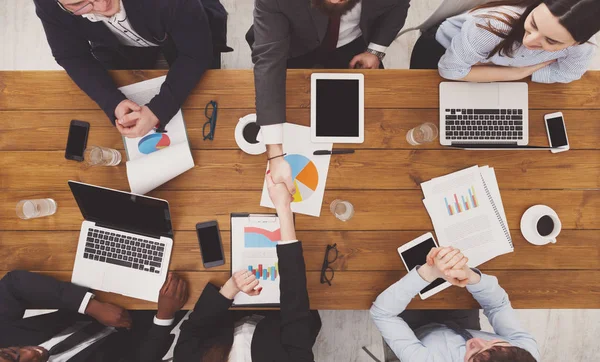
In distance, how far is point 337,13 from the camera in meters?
1.33

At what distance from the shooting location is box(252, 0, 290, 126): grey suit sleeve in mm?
1367

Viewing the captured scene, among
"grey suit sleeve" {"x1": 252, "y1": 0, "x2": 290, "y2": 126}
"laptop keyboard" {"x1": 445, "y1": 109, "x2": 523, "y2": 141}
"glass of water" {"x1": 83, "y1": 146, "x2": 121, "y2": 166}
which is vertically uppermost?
"grey suit sleeve" {"x1": 252, "y1": 0, "x2": 290, "y2": 126}

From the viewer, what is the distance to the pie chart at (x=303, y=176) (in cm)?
147

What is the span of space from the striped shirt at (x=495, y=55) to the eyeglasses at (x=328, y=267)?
0.83 metres

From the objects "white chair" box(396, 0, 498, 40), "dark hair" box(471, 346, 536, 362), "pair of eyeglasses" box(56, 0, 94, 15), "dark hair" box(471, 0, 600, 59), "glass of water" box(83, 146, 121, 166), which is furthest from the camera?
"white chair" box(396, 0, 498, 40)

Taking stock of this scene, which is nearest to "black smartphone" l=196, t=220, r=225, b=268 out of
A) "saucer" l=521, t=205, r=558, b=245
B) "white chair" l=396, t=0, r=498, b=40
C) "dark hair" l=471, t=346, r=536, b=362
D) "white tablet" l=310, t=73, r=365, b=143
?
"white tablet" l=310, t=73, r=365, b=143

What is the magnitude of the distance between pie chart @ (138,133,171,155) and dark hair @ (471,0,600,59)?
49.3 inches

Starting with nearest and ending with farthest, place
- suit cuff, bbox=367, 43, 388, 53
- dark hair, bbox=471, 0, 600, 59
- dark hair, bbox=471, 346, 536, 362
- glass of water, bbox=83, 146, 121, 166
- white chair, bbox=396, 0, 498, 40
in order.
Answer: dark hair, bbox=471, 0, 600, 59 → dark hair, bbox=471, 346, 536, 362 → glass of water, bbox=83, 146, 121, 166 → white chair, bbox=396, 0, 498, 40 → suit cuff, bbox=367, 43, 388, 53

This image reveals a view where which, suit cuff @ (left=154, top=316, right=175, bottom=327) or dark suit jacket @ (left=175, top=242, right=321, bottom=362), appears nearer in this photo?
dark suit jacket @ (left=175, top=242, right=321, bottom=362)

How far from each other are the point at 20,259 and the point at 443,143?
176cm

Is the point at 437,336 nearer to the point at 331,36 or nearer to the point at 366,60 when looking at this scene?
the point at 366,60

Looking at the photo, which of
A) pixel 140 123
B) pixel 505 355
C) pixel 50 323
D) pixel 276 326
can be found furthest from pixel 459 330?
pixel 50 323

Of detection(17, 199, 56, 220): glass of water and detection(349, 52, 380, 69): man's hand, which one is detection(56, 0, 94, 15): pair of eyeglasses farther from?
detection(349, 52, 380, 69): man's hand

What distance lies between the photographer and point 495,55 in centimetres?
139
